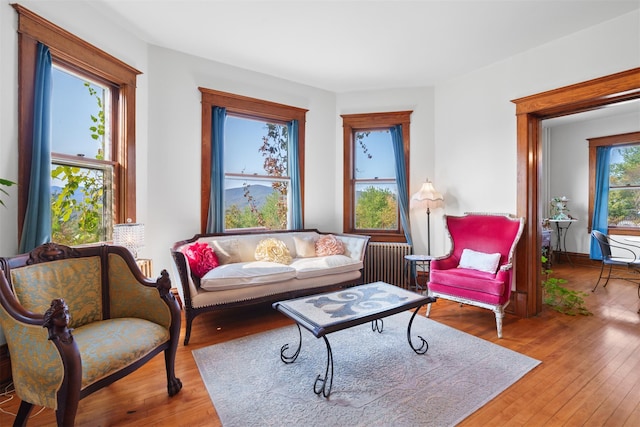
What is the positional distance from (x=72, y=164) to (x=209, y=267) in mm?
1561

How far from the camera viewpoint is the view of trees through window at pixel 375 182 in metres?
4.71

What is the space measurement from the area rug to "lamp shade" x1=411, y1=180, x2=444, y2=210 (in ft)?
5.81

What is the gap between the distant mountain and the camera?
4.10 m

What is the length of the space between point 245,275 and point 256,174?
5.81 feet

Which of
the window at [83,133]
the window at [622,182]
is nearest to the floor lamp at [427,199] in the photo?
the window at [83,133]

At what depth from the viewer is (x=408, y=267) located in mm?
4219

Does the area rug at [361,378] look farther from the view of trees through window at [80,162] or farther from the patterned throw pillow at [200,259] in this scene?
the view of trees through window at [80,162]

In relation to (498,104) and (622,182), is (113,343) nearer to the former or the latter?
(498,104)

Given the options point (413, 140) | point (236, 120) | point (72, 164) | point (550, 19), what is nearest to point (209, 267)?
point (72, 164)

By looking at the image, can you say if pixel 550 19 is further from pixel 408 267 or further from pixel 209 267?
pixel 209 267

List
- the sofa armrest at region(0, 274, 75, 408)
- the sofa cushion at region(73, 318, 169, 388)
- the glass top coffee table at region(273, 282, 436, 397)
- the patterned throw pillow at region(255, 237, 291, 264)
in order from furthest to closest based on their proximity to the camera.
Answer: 1. the patterned throw pillow at region(255, 237, 291, 264)
2. the glass top coffee table at region(273, 282, 436, 397)
3. the sofa cushion at region(73, 318, 169, 388)
4. the sofa armrest at region(0, 274, 75, 408)

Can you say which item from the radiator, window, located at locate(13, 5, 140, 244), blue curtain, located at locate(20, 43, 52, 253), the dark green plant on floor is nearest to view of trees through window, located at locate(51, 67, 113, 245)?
window, located at locate(13, 5, 140, 244)

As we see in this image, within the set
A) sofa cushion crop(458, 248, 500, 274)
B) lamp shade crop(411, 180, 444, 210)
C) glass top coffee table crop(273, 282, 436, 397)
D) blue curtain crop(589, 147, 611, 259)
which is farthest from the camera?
blue curtain crop(589, 147, 611, 259)

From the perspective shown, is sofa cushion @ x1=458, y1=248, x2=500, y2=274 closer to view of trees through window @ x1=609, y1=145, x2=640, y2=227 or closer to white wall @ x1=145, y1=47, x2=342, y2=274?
white wall @ x1=145, y1=47, x2=342, y2=274
